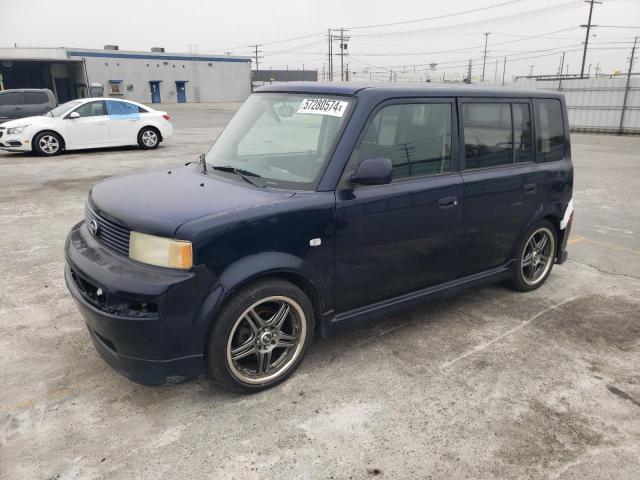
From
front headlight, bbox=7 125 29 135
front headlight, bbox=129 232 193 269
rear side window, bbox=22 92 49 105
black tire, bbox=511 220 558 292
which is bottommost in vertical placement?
black tire, bbox=511 220 558 292

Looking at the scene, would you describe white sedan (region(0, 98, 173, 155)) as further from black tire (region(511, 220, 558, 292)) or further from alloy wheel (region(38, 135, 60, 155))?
black tire (region(511, 220, 558, 292))

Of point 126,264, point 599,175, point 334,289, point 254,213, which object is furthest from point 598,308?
point 599,175

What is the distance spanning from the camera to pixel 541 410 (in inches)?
115

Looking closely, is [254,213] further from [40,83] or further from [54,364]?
[40,83]

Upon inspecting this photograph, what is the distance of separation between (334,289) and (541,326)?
1960 mm

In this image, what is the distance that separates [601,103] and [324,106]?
26.8 meters

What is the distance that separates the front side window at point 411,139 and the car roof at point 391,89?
92 millimetres

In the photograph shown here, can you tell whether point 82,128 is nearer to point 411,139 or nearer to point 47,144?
point 47,144

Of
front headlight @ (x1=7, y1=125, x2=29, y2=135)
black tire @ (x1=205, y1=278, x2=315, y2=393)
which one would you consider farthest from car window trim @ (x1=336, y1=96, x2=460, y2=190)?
front headlight @ (x1=7, y1=125, x2=29, y2=135)

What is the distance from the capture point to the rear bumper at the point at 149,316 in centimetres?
254

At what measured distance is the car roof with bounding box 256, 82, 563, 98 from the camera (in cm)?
328

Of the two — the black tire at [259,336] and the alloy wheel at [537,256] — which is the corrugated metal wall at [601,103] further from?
the black tire at [259,336]

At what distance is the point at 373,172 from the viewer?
2.99 meters

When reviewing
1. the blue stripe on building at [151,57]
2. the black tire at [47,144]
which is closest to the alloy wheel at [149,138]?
the black tire at [47,144]
